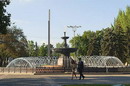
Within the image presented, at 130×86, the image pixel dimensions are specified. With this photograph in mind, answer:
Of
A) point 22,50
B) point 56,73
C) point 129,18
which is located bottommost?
point 56,73

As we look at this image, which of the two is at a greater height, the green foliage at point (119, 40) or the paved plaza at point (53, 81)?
the green foliage at point (119, 40)

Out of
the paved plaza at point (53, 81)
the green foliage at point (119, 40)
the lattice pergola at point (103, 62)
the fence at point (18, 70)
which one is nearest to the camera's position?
the paved plaza at point (53, 81)

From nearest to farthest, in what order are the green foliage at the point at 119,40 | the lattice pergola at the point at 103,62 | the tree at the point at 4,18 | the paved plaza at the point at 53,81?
the paved plaza at the point at 53,81, the tree at the point at 4,18, the lattice pergola at the point at 103,62, the green foliage at the point at 119,40

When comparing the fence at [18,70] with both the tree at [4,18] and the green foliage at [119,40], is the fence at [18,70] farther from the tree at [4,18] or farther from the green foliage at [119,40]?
the green foliage at [119,40]

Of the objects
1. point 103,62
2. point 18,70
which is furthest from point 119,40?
point 18,70

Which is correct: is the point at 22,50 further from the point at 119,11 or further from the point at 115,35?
the point at 119,11

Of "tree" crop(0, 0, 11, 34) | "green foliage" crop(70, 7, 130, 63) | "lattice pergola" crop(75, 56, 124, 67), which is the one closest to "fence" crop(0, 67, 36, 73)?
"tree" crop(0, 0, 11, 34)

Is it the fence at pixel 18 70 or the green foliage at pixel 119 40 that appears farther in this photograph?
the green foliage at pixel 119 40

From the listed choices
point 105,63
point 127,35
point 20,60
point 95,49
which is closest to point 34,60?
point 20,60

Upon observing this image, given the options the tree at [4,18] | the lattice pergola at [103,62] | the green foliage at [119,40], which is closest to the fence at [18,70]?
the tree at [4,18]

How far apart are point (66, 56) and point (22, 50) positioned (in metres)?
33.7

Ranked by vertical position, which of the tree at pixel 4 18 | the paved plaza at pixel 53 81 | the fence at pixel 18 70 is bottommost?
the paved plaza at pixel 53 81

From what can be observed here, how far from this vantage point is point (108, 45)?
69938 millimetres

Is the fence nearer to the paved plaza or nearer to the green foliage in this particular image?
the paved plaza
